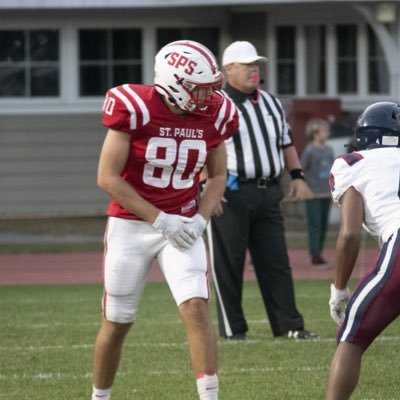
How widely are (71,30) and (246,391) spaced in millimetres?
15561

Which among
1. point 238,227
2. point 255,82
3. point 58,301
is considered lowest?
point 58,301

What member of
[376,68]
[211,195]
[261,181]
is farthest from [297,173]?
[376,68]

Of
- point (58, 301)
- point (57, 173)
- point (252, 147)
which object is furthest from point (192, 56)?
point (57, 173)

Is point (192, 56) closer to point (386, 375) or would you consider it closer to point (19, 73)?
point (386, 375)

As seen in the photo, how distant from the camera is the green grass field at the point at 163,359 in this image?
739 cm

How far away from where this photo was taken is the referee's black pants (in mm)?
9516

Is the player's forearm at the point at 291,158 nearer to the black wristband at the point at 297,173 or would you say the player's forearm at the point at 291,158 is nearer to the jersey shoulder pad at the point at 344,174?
the black wristband at the point at 297,173

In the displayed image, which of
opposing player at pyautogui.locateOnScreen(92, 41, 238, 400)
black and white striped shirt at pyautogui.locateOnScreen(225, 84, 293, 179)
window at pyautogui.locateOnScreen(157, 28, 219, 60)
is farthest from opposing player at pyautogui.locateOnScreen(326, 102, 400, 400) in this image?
window at pyautogui.locateOnScreen(157, 28, 219, 60)

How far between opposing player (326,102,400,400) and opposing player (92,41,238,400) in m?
0.70

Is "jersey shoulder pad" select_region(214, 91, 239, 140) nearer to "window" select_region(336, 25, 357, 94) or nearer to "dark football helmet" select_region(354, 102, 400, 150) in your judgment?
"dark football helmet" select_region(354, 102, 400, 150)

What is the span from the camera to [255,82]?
9602 millimetres

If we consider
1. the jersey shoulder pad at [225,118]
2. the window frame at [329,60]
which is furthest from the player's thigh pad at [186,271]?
the window frame at [329,60]

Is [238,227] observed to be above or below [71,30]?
below

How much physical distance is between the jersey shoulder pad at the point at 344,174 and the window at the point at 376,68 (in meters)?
16.9
